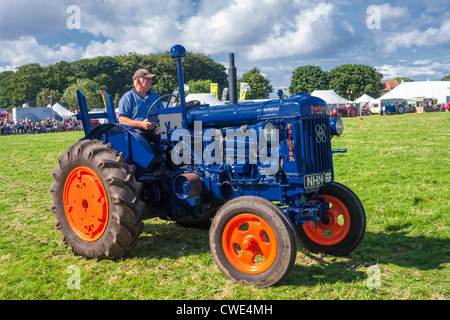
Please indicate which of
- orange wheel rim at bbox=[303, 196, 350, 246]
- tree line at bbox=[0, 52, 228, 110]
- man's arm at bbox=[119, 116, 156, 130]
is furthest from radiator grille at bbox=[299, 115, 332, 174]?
tree line at bbox=[0, 52, 228, 110]

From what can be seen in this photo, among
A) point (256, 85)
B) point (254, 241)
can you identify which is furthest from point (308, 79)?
point (254, 241)

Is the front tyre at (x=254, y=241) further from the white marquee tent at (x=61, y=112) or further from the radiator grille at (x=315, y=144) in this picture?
the white marquee tent at (x=61, y=112)

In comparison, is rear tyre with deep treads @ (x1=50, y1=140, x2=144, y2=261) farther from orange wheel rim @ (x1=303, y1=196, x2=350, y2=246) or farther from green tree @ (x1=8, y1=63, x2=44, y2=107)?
green tree @ (x1=8, y1=63, x2=44, y2=107)

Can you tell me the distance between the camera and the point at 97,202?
4270 millimetres

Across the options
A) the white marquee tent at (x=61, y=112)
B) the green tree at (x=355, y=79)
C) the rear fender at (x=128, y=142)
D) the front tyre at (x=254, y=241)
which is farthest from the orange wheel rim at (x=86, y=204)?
the green tree at (x=355, y=79)

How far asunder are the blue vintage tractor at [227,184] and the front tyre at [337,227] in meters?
0.01

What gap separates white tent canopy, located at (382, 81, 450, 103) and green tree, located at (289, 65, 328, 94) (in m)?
16.0

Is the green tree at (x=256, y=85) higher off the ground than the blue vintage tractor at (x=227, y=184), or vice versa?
the green tree at (x=256, y=85)

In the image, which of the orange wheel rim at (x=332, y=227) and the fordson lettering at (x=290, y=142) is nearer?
the fordson lettering at (x=290, y=142)

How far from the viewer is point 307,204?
3.98 metres

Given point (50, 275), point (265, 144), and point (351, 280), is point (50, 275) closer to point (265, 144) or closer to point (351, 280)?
point (265, 144)

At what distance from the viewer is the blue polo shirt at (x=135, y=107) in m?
4.88

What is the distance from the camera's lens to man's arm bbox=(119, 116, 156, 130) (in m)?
4.65
